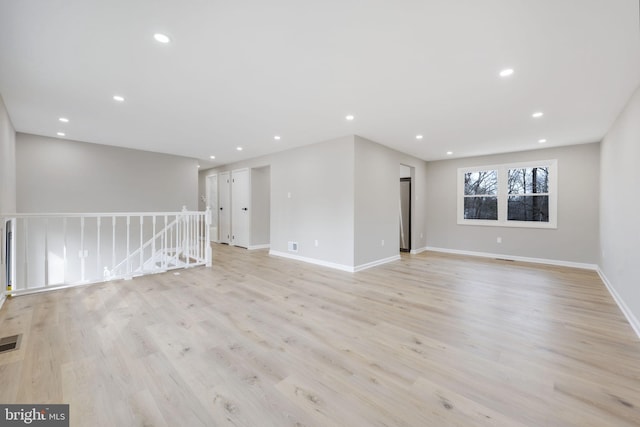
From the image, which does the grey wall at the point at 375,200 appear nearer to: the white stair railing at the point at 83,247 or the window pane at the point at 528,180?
the window pane at the point at 528,180

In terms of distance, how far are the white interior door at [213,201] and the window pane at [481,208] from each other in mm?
7041

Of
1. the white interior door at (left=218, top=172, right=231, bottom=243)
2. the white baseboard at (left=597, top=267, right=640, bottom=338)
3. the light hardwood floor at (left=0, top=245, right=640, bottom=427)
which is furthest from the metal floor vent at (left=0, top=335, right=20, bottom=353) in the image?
the white interior door at (left=218, top=172, right=231, bottom=243)

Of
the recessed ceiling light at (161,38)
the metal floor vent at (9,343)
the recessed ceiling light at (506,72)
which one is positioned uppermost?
the recessed ceiling light at (161,38)

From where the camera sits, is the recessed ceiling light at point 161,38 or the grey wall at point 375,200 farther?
the grey wall at point 375,200

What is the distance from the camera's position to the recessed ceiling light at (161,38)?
193 cm

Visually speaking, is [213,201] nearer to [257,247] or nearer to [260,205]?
[260,205]

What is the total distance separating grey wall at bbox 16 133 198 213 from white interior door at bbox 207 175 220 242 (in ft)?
4.46

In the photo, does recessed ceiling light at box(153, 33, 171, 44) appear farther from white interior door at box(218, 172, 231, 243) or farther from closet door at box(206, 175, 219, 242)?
closet door at box(206, 175, 219, 242)

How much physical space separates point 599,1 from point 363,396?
278cm

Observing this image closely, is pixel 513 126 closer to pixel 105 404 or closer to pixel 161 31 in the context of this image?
pixel 161 31

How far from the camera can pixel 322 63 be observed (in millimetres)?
2309

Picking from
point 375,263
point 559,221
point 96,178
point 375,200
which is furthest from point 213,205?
point 559,221

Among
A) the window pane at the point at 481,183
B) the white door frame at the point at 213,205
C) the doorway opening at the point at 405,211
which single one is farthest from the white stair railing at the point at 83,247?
the window pane at the point at 481,183

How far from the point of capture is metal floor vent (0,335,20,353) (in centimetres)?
197
